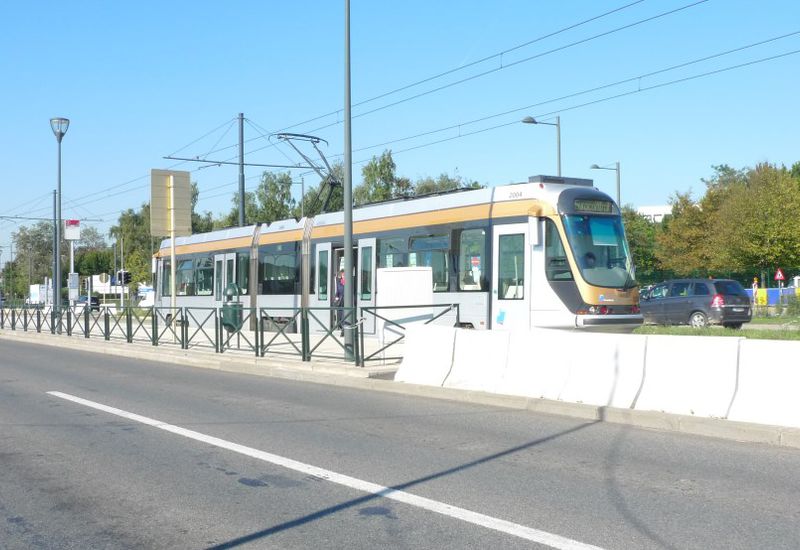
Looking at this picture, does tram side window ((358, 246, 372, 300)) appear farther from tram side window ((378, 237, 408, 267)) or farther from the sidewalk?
the sidewalk

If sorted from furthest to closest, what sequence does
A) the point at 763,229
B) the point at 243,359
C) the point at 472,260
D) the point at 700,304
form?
the point at 763,229
the point at 700,304
the point at 243,359
the point at 472,260

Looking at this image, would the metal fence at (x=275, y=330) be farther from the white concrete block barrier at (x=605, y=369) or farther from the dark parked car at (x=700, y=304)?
the dark parked car at (x=700, y=304)

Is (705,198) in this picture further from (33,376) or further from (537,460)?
(537,460)

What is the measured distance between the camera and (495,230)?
55.9ft

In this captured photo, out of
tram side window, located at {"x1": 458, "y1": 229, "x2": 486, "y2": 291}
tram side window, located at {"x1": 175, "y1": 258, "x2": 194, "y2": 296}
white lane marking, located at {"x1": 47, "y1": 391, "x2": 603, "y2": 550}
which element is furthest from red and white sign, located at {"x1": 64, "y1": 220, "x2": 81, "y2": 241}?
white lane marking, located at {"x1": 47, "y1": 391, "x2": 603, "y2": 550}

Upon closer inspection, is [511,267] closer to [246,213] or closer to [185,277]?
[185,277]

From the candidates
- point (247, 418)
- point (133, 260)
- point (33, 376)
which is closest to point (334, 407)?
point (247, 418)

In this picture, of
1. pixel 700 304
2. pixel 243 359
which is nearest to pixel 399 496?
pixel 243 359

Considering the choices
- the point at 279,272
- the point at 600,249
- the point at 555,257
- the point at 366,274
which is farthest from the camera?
the point at 279,272

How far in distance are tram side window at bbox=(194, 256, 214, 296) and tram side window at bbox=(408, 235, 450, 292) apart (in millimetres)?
10982

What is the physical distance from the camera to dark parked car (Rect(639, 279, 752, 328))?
27.6 metres

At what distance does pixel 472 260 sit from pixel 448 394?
5.57m

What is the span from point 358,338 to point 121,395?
4521mm

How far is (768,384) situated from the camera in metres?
8.99
